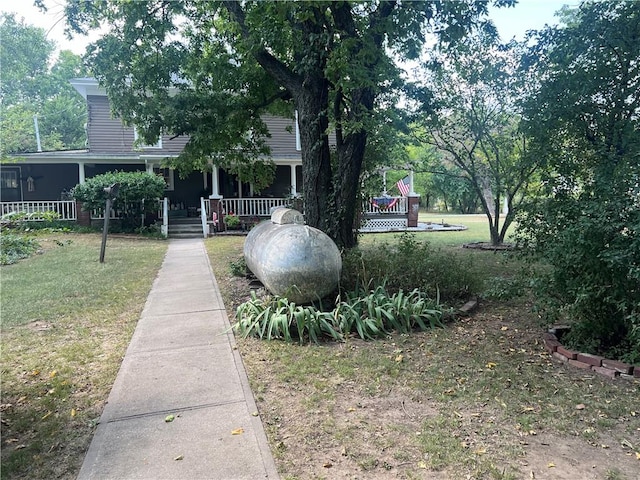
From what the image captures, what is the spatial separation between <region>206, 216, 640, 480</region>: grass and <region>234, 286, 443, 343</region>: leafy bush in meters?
0.20

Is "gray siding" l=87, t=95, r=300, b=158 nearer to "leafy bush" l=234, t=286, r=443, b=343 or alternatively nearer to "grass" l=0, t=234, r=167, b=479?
"grass" l=0, t=234, r=167, b=479

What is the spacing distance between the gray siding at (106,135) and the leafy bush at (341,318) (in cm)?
1533

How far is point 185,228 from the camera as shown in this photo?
17.4 metres

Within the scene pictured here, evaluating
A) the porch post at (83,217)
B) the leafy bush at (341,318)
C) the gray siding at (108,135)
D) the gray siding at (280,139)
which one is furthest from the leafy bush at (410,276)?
the gray siding at (280,139)

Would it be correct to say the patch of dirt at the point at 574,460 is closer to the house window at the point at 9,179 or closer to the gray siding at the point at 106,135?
the gray siding at the point at 106,135

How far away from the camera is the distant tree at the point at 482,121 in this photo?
1095cm

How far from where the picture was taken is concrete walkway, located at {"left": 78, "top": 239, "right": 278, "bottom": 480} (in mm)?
2672

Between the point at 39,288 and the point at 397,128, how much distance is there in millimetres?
6516

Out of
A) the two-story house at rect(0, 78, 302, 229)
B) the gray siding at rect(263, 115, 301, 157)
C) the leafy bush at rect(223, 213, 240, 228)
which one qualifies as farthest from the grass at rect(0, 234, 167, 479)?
the gray siding at rect(263, 115, 301, 157)

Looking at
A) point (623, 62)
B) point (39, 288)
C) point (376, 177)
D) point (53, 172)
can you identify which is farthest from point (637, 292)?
point (53, 172)

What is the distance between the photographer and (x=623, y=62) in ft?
17.4

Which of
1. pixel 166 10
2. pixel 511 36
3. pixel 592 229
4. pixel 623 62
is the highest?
pixel 166 10

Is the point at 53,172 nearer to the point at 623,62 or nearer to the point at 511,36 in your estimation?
the point at 511,36

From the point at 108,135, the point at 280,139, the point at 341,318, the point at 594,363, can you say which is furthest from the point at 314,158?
the point at 108,135
